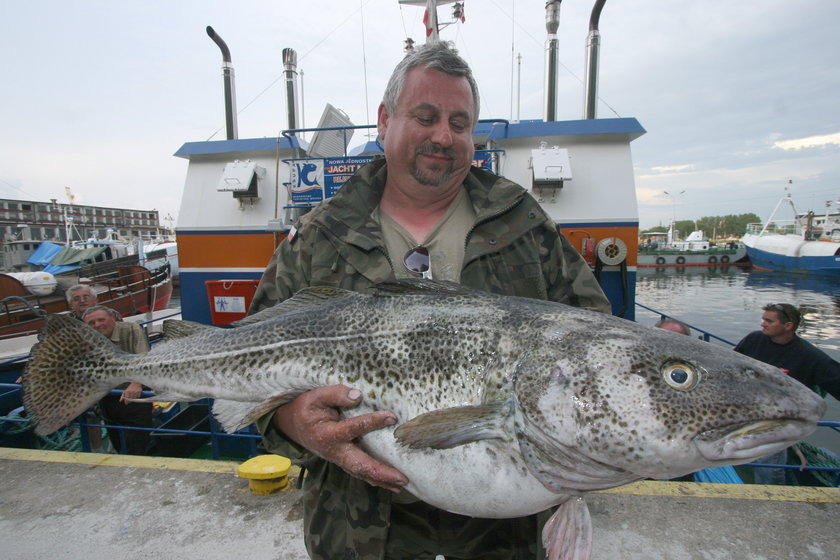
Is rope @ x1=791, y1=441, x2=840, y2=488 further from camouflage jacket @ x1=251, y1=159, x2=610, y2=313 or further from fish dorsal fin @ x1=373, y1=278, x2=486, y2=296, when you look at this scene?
fish dorsal fin @ x1=373, y1=278, x2=486, y2=296

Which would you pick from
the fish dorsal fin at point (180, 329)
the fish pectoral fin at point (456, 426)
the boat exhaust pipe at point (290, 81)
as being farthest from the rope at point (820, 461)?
the boat exhaust pipe at point (290, 81)

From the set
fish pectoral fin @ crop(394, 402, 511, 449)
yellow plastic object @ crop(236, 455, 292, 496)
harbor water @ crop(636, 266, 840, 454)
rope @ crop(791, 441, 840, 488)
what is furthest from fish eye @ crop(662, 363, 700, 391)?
harbor water @ crop(636, 266, 840, 454)

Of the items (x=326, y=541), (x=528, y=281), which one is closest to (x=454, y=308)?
(x=528, y=281)

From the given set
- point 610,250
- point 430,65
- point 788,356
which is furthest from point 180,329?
point 788,356

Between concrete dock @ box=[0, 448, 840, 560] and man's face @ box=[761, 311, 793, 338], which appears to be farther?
man's face @ box=[761, 311, 793, 338]

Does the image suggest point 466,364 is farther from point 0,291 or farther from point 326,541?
point 0,291

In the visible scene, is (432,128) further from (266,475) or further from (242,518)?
(242,518)

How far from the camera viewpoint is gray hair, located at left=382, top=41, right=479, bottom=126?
1991 mm

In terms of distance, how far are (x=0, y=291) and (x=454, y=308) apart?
49.2 feet

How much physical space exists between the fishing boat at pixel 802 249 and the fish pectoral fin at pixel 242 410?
47.7 meters

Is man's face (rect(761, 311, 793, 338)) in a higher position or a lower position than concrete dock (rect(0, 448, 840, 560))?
higher

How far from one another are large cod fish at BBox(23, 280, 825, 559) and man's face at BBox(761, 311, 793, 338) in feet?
17.7

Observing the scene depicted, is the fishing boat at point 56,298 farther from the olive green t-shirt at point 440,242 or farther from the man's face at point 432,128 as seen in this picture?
the man's face at point 432,128

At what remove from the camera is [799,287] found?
31.9m
